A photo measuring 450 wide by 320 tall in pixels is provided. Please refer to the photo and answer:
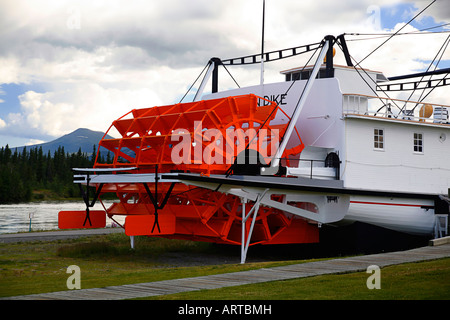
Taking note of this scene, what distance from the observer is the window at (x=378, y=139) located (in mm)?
14797

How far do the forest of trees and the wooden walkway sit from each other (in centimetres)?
4392

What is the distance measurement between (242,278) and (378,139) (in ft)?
26.2

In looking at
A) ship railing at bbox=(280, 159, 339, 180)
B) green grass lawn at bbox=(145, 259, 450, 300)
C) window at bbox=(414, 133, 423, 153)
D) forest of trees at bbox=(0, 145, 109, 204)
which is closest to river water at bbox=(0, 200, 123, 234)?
ship railing at bbox=(280, 159, 339, 180)

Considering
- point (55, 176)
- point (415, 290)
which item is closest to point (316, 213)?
point (415, 290)

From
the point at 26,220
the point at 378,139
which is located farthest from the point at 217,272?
the point at 26,220

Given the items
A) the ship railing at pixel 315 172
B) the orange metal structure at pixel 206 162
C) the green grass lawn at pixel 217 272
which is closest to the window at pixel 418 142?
the ship railing at pixel 315 172

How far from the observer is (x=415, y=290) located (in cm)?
638

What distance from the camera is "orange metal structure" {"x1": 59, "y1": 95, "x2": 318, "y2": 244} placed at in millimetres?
13948

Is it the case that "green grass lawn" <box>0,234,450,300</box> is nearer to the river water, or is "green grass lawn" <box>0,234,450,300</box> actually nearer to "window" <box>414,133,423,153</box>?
"window" <box>414,133,423,153</box>

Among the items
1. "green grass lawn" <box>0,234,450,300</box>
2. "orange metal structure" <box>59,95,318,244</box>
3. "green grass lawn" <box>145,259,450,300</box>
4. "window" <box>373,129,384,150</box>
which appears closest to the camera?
"green grass lawn" <box>145,259,450,300</box>

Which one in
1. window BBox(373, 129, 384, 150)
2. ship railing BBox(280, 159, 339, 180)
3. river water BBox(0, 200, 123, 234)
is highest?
window BBox(373, 129, 384, 150)

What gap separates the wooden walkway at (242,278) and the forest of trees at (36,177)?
144ft
